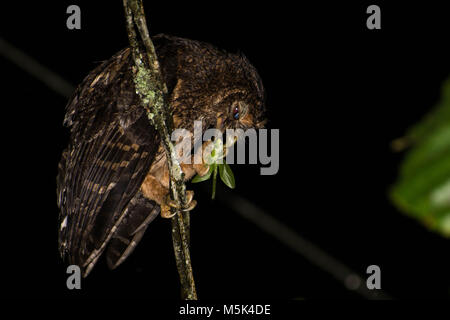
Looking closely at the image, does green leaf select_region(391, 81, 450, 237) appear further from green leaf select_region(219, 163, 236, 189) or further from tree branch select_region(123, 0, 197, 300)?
green leaf select_region(219, 163, 236, 189)

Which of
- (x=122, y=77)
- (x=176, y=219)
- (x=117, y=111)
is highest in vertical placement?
(x=122, y=77)

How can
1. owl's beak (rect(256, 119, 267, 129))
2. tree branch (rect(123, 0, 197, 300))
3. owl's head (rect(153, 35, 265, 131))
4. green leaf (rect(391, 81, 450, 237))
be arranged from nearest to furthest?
1. green leaf (rect(391, 81, 450, 237))
2. tree branch (rect(123, 0, 197, 300))
3. owl's head (rect(153, 35, 265, 131))
4. owl's beak (rect(256, 119, 267, 129))

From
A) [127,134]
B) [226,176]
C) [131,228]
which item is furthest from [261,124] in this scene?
[131,228]

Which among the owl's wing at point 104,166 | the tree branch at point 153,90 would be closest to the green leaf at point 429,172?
the tree branch at point 153,90

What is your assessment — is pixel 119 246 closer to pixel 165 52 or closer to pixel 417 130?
pixel 165 52

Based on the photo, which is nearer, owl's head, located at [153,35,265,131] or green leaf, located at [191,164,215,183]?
green leaf, located at [191,164,215,183]

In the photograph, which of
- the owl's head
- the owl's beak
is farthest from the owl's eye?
the owl's beak

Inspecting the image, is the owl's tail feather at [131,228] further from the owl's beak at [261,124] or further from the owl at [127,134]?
the owl's beak at [261,124]

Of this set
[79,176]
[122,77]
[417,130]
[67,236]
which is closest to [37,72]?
[122,77]

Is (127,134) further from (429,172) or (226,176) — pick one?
(429,172)
